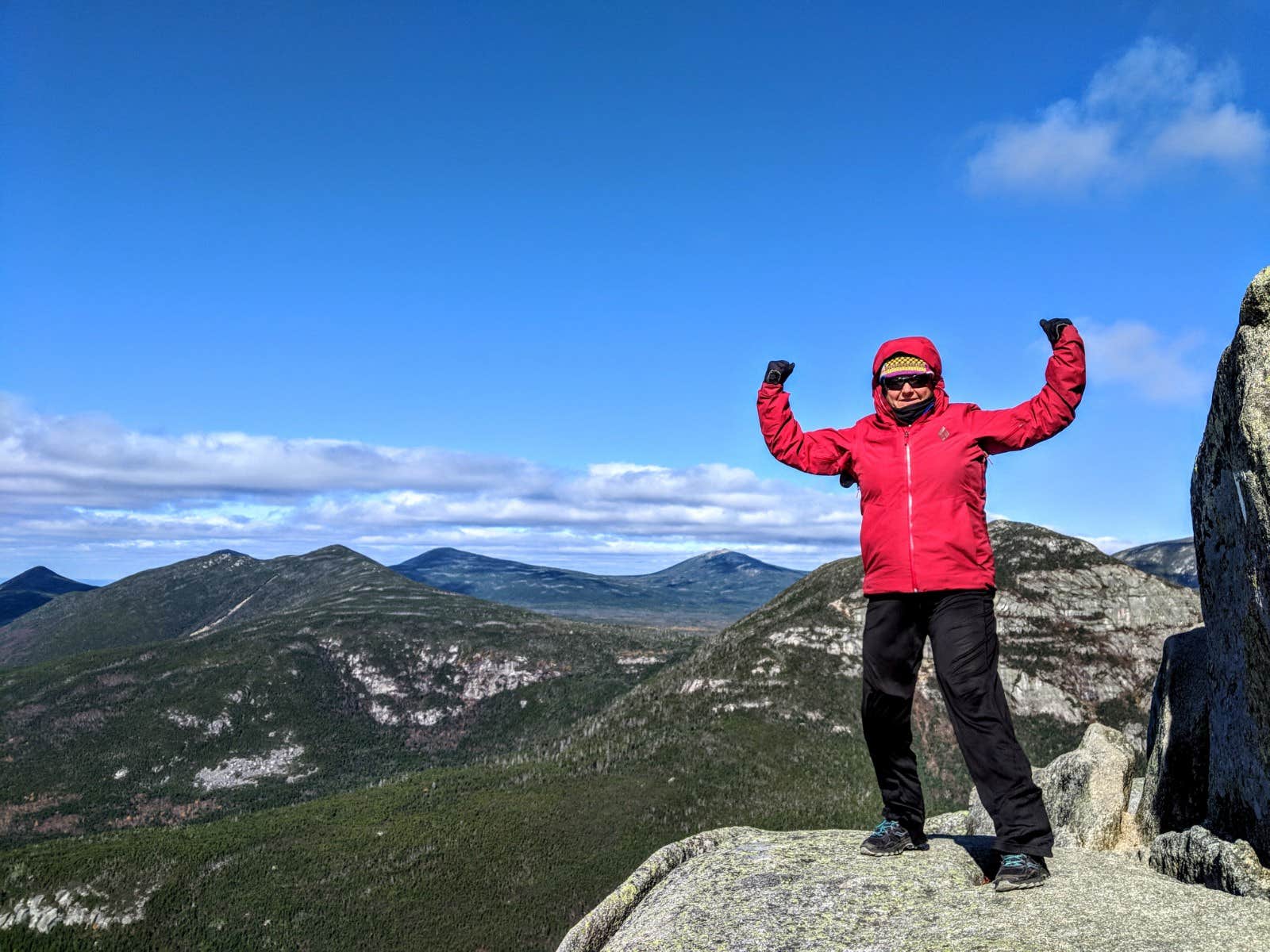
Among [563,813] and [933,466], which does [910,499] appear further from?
[563,813]

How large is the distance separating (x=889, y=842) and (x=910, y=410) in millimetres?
7318

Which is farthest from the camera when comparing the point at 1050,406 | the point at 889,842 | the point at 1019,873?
the point at 889,842

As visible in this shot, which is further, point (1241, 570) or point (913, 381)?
point (913, 381)

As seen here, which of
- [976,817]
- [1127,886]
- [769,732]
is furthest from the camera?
[769,732]

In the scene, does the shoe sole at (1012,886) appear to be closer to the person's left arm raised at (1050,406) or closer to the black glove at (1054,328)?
the person's left arm raised at (1050,406)

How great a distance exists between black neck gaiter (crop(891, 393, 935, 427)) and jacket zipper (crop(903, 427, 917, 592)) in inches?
6.2

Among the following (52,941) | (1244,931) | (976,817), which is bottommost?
(52,941)

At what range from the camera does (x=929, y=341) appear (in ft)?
41.8

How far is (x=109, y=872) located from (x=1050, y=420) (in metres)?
171

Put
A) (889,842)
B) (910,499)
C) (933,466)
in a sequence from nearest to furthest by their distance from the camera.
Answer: (933,466) → (910,499) → (889,842)

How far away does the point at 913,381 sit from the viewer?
41.1ft

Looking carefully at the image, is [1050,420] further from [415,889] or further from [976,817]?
[415,889]

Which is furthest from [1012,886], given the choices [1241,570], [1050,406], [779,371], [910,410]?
[779,371]

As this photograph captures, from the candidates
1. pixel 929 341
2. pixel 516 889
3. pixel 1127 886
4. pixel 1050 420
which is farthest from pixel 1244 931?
pixel 516 889
